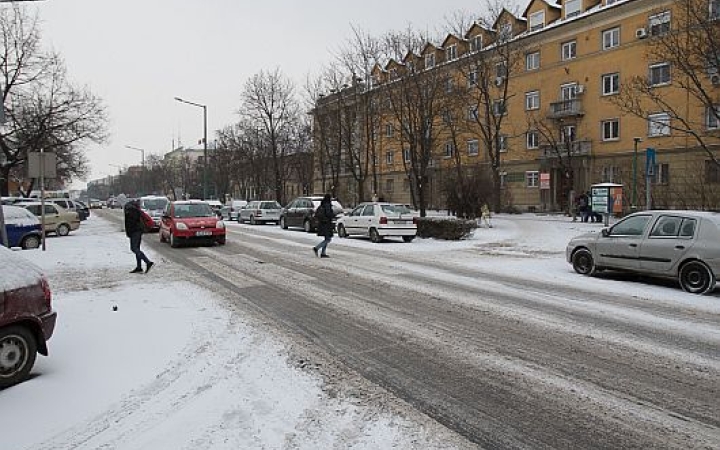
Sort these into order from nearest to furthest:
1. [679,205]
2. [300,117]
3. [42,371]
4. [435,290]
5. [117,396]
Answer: [117,396] → [42,371] → [435,290] → [679,205] → [300,117]

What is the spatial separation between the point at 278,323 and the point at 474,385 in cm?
329

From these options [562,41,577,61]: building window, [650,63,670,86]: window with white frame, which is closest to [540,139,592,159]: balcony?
[650,63,670,86]: window with white frame

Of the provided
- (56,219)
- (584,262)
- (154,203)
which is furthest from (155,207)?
(584,262)

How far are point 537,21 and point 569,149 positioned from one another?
1316cm

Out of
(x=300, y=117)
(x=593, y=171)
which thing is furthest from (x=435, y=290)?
(x=300, y=117)

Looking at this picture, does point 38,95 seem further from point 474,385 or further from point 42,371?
point 474,385

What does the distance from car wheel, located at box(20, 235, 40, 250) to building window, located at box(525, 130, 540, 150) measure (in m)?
38.6

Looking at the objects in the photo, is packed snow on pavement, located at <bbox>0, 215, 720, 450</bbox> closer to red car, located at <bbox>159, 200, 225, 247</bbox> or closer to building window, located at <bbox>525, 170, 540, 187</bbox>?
red car, located at <bbox>159, 200, 225, 247</bbox>

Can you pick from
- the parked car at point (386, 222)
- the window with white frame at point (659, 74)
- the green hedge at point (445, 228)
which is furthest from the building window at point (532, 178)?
the parked car at point (386, 222)

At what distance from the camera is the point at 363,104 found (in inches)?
1485

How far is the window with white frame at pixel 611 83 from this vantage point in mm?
41062

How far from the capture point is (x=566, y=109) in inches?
1727

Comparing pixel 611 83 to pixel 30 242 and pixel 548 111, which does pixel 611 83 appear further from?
pixel 30 242

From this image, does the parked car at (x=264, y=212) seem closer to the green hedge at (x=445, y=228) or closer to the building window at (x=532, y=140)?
the green hedge at (x=445, y=228)
